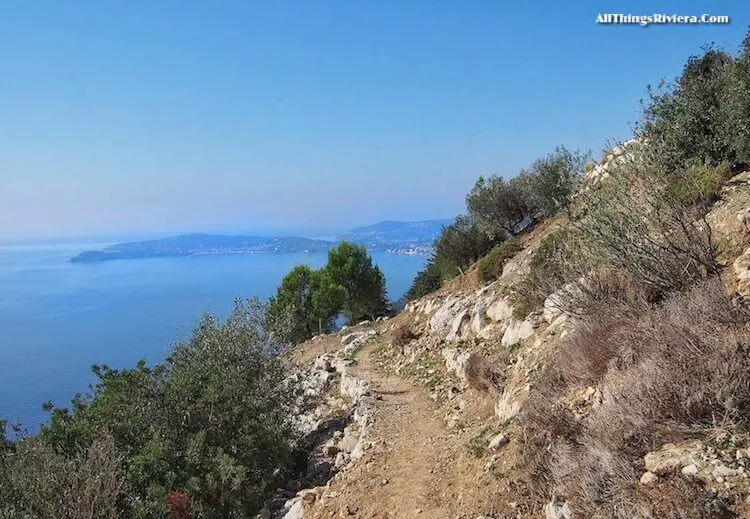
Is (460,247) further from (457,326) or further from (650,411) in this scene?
(650,411)

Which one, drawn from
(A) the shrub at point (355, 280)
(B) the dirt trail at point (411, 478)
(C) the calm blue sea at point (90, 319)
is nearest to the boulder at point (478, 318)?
(B) the dirt trail at point (411, 478)

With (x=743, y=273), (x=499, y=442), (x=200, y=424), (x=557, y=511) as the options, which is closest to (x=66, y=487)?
(x=200, y=424)

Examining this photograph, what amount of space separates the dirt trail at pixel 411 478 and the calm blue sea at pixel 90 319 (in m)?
7.97

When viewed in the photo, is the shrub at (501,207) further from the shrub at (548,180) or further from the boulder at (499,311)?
the boulder at (499,311)

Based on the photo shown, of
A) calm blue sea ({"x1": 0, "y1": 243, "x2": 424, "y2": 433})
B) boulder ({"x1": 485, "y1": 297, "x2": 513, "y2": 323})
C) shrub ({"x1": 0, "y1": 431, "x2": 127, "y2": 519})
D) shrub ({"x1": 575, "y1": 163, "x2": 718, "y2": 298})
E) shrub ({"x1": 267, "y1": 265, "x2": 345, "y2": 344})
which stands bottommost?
calm blue sea ({"x1": 0, "y1": 243, "x2": 424, "y2": 433})

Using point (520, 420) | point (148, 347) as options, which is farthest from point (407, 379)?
point (148, 347)

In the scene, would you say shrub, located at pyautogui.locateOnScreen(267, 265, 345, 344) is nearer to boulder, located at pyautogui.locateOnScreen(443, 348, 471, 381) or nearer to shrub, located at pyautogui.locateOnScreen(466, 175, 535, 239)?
shrub, located at pyautogui.locateOnScreen(466, 175, 535, 239)

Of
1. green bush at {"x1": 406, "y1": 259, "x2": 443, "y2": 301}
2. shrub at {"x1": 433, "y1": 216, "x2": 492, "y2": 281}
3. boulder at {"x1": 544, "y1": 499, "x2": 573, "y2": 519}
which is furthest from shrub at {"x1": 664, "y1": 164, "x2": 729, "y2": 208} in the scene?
green bush at {"x1": 406, "y1": 259, "x2": 443, "y2": 301}

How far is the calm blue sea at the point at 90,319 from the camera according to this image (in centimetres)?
4628

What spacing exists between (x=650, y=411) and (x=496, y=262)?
57.9 ft

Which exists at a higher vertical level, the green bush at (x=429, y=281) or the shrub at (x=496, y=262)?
the shrub at (x=496, y=262)

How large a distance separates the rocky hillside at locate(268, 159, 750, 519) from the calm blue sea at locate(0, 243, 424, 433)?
7239 mm

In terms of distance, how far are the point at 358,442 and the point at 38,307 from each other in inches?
5520

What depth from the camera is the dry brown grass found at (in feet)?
14.5
